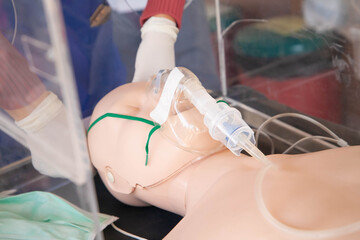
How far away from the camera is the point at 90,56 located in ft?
5.11

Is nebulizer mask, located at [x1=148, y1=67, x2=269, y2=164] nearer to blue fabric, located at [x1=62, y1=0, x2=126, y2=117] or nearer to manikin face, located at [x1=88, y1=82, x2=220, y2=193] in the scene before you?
manikin face, located at [x1=88, y1=82, x2=220, y2=193]

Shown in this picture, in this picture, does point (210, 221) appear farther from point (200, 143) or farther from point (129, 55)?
point (129, 55)

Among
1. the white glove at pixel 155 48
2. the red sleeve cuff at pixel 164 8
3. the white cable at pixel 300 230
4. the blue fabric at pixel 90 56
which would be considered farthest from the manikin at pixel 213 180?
the blue fabric at pixel 90 56

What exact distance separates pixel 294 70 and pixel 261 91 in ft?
0.51

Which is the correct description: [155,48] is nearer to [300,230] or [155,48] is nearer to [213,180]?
[213,180]

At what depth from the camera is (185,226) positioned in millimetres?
884

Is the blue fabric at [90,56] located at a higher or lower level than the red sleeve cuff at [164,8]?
lower

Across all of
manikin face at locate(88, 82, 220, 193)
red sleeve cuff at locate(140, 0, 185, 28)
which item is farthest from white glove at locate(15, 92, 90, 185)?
red sleeve cuff at locate(140, 0, 185, 28)

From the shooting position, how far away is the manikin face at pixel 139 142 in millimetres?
987

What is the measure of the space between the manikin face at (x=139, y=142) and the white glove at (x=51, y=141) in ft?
0.85

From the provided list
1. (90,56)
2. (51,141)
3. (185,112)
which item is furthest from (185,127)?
(90,56)

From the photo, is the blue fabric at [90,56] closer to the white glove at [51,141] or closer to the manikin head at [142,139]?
the manikin head at [142,139]

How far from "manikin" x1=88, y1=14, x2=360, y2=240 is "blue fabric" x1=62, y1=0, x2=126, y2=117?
45 cm

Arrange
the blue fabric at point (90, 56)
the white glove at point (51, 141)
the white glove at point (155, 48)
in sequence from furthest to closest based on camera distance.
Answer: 1. the blue fabric at point (90, 56)
2. the white glove at point (155, 48)
3. the white glove at point (51, 141)
